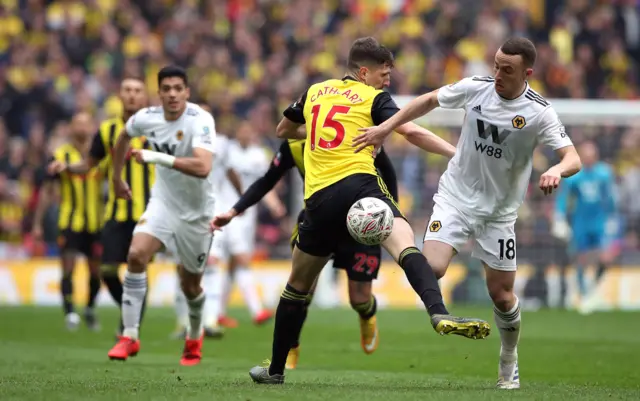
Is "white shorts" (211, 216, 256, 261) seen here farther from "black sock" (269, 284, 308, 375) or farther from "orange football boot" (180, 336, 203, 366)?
"black sock" (269, 284, 308, 375)

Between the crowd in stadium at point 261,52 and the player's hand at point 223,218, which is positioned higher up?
the crowd in stadium at point 261,52

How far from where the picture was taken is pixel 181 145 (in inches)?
421

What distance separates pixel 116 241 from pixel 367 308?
3.19 m

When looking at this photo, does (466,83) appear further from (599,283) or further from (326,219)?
(599,283)

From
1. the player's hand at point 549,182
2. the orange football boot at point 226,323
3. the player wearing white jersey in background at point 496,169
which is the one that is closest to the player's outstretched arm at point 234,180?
the orange football boot at point 226,323

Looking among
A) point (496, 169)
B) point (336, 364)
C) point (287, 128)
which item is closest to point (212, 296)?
point (336, 364)

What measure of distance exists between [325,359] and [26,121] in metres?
14.2

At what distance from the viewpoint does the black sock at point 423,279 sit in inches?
300

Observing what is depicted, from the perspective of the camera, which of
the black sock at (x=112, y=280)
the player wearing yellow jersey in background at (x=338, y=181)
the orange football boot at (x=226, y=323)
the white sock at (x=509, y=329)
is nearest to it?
the player wearing yellow jersey in background at (x=338, y=181)

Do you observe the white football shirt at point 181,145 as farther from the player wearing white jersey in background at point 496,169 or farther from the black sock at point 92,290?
the black sock at point 92,290

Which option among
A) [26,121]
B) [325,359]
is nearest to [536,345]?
[325,359]

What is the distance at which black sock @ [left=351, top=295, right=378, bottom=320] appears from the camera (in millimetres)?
11125

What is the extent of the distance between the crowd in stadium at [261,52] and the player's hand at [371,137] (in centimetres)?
1421

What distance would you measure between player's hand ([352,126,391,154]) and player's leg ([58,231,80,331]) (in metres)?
8.97
